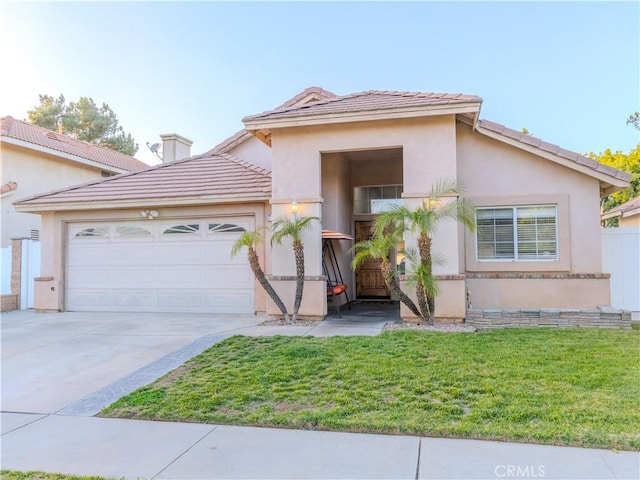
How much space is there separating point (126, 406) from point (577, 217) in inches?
371

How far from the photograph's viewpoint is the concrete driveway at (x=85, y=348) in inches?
210

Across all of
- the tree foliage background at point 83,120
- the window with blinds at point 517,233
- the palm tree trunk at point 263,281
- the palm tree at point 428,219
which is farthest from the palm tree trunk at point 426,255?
the tree foliage background at point 83,120

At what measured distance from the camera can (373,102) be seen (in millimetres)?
9445

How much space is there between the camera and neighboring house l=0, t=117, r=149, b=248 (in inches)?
597

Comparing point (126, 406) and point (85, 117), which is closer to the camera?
point (126, 406)

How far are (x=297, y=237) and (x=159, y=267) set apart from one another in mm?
4584

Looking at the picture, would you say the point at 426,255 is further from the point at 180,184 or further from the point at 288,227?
the point at 180,184

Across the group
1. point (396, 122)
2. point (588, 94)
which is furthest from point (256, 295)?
point (588, 94)

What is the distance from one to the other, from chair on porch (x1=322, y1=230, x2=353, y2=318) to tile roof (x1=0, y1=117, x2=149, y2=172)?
12730 mm

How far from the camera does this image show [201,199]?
10.6 meters

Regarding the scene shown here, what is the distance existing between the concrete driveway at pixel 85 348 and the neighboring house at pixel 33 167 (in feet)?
19.1

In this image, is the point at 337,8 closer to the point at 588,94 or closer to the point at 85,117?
the point at 588,94

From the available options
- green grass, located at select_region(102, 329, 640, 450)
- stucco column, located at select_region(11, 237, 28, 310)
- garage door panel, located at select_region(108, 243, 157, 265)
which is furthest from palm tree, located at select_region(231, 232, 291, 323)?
stucco column, located at select_region(11, 237, 28, 310)

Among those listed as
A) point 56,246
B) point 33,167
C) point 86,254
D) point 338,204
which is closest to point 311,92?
point 338,204
